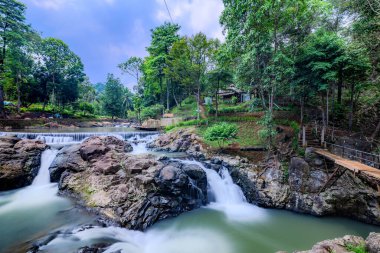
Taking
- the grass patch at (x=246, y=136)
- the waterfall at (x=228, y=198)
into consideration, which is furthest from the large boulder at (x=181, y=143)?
the waterfall at (x=228, y=198)

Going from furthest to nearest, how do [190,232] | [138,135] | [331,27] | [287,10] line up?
[138,135] → [331,27] → [287,10] → [190,232]

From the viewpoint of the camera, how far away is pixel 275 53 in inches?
475

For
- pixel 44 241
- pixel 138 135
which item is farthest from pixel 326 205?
pixel 138 135

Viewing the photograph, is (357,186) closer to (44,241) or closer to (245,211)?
(245,211)

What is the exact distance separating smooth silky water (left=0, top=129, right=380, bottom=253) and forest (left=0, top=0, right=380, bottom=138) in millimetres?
6602

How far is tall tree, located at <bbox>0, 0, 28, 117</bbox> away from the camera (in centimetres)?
2473

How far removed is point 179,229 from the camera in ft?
28.1

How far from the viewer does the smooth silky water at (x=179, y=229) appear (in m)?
7.02

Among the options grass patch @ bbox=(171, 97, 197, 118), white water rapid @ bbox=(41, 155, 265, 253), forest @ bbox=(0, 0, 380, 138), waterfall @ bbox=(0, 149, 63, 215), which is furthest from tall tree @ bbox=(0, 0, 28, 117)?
white water rapid @ bbox=(41, 155, 265, 253)

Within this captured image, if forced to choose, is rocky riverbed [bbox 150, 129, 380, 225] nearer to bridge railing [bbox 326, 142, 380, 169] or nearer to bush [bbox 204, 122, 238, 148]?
bridge railing [bbox 326, 142, 380, 169]

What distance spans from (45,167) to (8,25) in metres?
26.0

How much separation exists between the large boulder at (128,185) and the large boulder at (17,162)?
136 cm

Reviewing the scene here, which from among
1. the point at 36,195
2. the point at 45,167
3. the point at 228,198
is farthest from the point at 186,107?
the point at 36,195

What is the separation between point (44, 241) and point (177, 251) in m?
4.72
